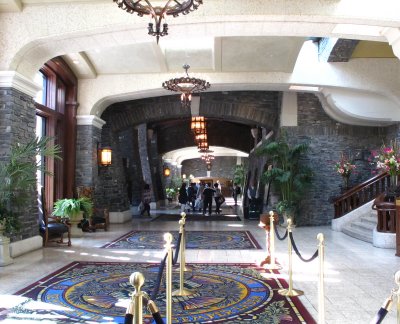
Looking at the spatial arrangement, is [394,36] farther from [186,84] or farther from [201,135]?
[201,135]

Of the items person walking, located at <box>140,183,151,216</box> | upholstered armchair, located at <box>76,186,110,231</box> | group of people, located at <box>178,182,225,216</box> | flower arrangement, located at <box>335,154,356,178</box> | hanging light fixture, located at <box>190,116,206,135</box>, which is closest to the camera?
upholstered armchair, located at <box>76,186,110,231</box>

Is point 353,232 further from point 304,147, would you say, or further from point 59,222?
point 59,222

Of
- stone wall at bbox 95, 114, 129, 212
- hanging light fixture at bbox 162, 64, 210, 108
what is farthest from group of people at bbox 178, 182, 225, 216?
hanging light fixture at bbox 162, 64, 210, 108

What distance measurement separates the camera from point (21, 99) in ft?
24.8

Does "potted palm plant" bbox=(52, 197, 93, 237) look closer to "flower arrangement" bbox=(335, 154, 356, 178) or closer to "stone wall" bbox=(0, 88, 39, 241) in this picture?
"stone wall" bbox=(0, 88, 39, 241)

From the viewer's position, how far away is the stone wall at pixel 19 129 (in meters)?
7.16

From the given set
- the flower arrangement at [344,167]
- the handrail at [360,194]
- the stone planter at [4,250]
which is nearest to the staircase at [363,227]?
the handrail at [360,194]

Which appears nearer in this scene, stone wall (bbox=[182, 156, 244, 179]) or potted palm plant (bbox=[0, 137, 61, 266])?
potted palm plant (bbox=[0, 137, 61, 266])

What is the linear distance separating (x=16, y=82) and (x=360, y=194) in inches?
344

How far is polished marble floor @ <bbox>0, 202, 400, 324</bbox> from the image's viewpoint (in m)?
4.49

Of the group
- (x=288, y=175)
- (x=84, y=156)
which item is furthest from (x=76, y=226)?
(x=288, y=175)

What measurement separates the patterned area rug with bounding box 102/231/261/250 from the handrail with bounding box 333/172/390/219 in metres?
2.73

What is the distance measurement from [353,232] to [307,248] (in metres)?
2.35

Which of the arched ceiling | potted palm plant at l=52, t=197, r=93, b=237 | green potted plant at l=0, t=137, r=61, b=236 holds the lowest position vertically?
potted palm plant at l=52, t=197, r=93, b=237
